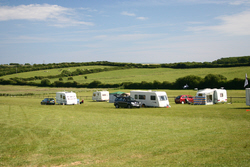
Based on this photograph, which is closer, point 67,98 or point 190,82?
point 67,98

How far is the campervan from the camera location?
35.3 metres

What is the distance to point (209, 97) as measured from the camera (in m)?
36.1

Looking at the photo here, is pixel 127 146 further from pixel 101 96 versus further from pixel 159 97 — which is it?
pixel 101 96

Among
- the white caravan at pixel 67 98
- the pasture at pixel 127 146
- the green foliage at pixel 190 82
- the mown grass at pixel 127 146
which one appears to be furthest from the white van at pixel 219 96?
the green foliage at pixel 190 82

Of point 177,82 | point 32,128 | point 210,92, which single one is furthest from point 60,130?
point 177,82

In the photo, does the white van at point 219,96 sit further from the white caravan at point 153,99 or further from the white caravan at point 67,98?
the white caravan at point 67,98

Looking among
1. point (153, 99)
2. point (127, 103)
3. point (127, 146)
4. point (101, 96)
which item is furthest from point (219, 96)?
point (127, 146)

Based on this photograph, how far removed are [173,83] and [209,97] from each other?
116ft

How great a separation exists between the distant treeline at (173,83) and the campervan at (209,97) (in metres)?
25.5

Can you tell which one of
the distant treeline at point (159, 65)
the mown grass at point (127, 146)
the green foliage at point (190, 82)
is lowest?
the mown grass at point (127, 146)

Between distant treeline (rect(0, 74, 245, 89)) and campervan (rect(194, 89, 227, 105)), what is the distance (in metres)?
25.5

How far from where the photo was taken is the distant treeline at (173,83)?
199 feet

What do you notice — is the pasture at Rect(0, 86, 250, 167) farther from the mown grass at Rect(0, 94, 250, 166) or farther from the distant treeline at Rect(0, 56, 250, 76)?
the distant treeline at Rect(0, 56, 250, 76)

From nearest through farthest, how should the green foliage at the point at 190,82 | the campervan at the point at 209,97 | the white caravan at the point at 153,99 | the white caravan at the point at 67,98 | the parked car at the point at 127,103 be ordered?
the parked car at the point at 127,103 → the white caravan at the point at 153,99 → the campervan at the point at 209,97 → the white caravan at the point at 67,98 → the green foliage at the point at 190,82
